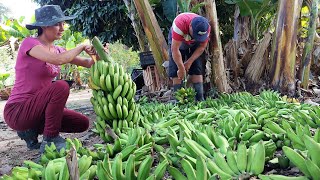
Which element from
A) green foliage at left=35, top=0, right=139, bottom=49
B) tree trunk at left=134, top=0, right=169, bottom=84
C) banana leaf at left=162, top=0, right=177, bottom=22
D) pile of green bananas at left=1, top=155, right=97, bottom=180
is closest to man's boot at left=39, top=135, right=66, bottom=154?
pile of green bananas at left=1, top=155, right=97, bottom=180

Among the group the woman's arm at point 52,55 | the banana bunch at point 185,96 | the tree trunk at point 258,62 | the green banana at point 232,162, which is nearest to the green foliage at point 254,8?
the tree trunk at point 258,62

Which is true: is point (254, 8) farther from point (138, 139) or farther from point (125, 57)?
point (125, 57)

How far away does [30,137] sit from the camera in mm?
2941

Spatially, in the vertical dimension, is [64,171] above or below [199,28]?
below

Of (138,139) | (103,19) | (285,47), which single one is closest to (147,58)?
(103,19)

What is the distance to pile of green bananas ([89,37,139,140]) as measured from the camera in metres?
2.27

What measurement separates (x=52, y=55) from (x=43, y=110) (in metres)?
0.49

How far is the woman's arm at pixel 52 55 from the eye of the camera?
2516 millimetres

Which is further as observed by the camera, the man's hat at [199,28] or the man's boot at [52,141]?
the man's hat at [199,28]

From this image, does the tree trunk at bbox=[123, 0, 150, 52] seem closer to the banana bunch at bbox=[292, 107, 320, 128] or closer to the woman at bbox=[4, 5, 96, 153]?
the woman at bbox=[4, 5, 96, 153]

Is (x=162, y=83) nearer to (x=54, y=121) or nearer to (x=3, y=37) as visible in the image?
(x=54, y=121)

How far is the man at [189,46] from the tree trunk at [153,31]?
2.43 ft

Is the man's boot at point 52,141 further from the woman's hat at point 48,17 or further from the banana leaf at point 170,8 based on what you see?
the banana leaf at point 170,8

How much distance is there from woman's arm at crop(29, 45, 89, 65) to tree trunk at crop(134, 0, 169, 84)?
2.71 m
